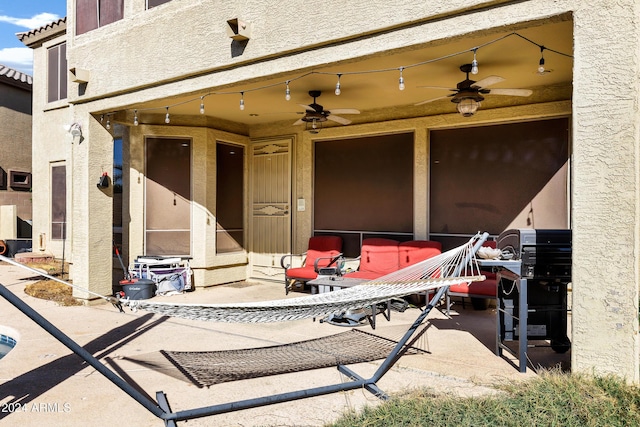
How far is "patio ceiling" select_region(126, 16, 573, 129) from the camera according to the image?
434 cm

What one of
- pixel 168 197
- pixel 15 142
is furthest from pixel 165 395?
pixel 15 142

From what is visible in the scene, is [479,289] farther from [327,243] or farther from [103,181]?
[103,181]

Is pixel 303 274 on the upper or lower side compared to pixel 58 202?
lower

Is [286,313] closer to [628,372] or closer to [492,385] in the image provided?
[492,385]

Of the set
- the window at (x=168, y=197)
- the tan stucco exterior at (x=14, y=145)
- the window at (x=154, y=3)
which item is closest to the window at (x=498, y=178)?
the window at (x=168, y=197)

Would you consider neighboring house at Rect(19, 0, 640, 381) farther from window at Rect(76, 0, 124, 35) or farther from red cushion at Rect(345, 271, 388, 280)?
red cushion at Rect(345, 271, 388, 280)

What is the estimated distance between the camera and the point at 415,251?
6699 mm

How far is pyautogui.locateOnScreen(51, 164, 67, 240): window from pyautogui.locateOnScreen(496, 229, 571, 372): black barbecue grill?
32.4 feet

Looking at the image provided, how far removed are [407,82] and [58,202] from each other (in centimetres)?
891

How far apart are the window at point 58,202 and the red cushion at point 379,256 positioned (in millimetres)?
7539

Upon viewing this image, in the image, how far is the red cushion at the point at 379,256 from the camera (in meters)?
6.78

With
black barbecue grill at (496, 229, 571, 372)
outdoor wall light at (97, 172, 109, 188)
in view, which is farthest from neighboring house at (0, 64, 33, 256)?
black barbecue grill at (496, 229, 571, 372)

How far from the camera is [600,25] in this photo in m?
3.19

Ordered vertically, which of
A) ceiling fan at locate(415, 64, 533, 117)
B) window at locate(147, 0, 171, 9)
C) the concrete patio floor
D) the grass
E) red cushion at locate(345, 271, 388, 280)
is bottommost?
the concrete patio floor
